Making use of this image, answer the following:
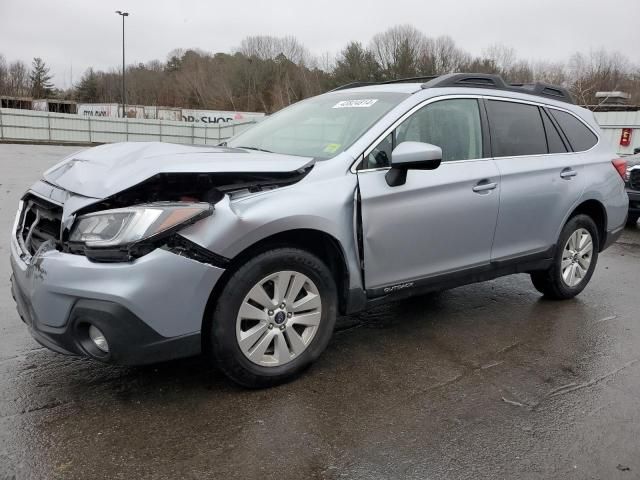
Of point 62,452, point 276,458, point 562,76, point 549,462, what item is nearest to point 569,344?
point 549,462

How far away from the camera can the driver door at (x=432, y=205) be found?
133 inches

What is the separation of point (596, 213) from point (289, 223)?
3.43 metres

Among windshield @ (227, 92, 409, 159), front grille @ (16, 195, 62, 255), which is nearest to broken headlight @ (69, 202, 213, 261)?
front grille @ (16, 195, 62, 255)

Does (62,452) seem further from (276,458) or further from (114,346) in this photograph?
(276,458)

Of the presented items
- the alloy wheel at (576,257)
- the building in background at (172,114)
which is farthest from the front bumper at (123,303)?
the building in background at (172,114)

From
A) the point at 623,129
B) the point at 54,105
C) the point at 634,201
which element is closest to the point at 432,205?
the point at 634,201

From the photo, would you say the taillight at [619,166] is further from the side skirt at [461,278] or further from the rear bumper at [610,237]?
the side skirt at [461,278]

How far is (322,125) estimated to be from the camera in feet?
12.7

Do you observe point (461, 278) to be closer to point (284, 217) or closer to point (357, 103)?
point (357, 103)

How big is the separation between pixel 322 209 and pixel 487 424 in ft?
4.70

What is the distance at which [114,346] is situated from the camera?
2.61 meters

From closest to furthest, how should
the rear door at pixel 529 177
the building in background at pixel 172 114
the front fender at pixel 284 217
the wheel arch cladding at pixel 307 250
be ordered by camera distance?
the front fender at pixel 284 217, the wheel arch cladding at pixel 307 250, the rear door at pixel 529 177, the building in background at pixel 172 114

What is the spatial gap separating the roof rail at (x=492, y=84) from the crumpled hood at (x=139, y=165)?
4.57 feet

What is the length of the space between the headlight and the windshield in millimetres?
1069
